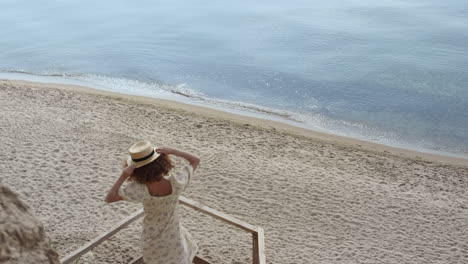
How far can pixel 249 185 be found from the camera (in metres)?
8.65

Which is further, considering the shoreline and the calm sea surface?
the calm sea surface

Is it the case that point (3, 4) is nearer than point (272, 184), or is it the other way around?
point (272, 184)

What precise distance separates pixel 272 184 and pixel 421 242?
→ 252 cm

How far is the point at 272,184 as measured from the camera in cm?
877

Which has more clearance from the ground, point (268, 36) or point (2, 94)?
point (268, 36)

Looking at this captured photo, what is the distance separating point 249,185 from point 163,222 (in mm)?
4693

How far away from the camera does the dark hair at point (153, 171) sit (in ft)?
12.3

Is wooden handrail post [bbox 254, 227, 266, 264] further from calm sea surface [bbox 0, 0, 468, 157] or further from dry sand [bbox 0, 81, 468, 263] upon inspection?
calm sea surface [bbox 0, 0, 468, 157]

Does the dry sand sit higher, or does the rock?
the rock

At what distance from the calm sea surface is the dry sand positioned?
2.27 m

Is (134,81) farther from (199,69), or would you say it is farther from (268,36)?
(268,36)

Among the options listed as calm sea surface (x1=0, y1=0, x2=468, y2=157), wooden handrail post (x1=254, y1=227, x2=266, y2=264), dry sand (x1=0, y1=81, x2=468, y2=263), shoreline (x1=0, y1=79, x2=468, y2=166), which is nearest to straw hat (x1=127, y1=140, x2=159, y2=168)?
wooden handrail post (x1=254, y1=227, x2=266, y2=264)

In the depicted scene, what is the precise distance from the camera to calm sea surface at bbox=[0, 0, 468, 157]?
14.9 m

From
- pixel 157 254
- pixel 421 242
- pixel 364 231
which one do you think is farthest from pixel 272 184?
pixel 157 254
